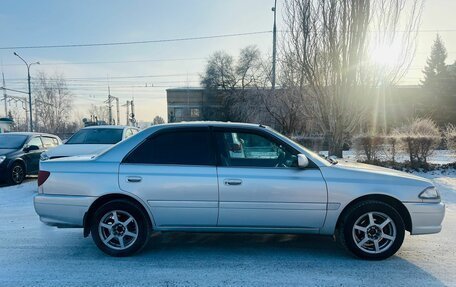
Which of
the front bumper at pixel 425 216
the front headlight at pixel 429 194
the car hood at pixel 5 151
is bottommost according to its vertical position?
the front bumper at pixel 425 216

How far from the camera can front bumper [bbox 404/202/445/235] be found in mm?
4039

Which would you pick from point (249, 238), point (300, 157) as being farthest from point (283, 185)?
point (249, 238)

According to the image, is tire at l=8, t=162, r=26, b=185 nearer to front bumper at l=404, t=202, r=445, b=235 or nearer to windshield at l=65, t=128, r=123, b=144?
windshield at l=65, t=128, r=123, b=144

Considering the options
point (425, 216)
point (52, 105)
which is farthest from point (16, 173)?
point (52, 105)

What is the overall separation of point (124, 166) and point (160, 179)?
51cm

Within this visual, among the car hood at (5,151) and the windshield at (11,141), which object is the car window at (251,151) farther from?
the windshield at (11,141)

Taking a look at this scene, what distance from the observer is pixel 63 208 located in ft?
13.6

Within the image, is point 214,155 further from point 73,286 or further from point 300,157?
point 73,286

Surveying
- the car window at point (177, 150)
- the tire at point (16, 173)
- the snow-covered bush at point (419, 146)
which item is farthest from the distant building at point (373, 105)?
the tire at point (16, 173)

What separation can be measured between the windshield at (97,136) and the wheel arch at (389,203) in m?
7.08

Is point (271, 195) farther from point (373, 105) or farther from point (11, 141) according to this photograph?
point (11, 141)

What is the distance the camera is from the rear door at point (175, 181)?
403 centimetres

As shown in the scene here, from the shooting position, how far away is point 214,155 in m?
4.16

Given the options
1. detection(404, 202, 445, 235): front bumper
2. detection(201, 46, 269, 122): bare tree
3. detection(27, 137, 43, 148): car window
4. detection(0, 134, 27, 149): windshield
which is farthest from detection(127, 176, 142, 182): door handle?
detection(201, 46, 269, 122): bare tree
